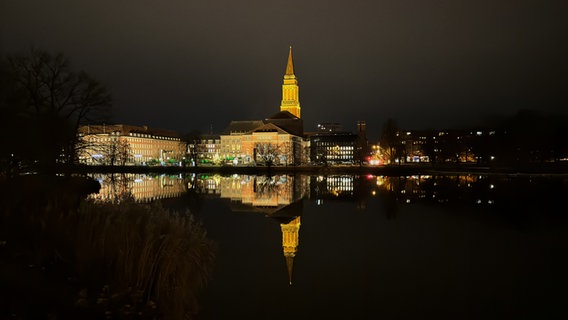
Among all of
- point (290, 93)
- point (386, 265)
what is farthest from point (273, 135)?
point (386, 265)

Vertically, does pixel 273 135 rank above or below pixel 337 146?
Result: above

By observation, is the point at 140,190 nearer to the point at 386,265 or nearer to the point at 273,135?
the point at 386,265

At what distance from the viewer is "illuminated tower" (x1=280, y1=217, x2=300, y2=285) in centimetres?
1374

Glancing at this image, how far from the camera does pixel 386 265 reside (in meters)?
13.4

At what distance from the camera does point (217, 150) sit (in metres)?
175

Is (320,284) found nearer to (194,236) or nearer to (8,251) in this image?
(194,236)

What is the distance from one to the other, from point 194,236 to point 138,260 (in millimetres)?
1273

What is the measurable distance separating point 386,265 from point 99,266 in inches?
322

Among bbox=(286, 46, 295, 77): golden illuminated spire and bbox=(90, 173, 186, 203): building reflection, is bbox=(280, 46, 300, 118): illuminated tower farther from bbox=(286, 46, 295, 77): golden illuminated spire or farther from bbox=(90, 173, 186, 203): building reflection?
A: bbox=(90, 173, 186, 203): building reflection

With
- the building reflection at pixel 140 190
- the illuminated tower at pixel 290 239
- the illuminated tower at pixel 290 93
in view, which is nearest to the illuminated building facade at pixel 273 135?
the illuminated tower at pixel 290 93

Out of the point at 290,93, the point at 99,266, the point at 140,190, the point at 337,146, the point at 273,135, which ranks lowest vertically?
the point at 99,266

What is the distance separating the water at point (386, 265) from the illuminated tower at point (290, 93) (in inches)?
5787

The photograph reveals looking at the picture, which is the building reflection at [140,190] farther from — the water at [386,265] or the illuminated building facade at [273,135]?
the illuminated building facade at [273,135]

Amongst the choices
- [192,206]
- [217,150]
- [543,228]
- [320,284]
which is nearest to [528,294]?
[320,284]
